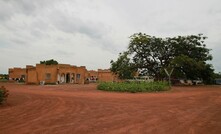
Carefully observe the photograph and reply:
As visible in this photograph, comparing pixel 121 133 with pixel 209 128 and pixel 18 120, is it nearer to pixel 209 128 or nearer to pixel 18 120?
pixel 209 128

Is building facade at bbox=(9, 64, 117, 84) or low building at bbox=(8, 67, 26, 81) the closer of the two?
building facade at bbox=(9, 64, 117, 84)

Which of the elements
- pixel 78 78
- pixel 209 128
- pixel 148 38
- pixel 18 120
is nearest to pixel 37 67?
pixel 78 78

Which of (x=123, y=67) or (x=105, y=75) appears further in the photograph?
(x=105, y=75)

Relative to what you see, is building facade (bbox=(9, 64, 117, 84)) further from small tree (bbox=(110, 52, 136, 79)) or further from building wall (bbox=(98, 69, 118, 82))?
building wall (bbox=(98, 69, 118, 82))

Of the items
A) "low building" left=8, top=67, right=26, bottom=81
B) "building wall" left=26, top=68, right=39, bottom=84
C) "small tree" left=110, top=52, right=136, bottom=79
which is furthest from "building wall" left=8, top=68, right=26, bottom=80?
"small tree" left=110, top=52, right=136, bottom=79

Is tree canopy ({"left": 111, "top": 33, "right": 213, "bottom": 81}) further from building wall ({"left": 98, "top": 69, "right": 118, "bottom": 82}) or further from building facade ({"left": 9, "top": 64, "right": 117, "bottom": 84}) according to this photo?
building wall ({"left": 98, "top": 69, "right": 118, "bottom": 82})

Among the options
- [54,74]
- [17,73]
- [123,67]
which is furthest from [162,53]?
[17,73]

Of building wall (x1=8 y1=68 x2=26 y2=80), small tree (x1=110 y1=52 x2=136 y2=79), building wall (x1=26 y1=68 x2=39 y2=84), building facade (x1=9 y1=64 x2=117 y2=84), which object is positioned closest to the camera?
small tree (x1=110 y1=52 x2=136 y2=79)

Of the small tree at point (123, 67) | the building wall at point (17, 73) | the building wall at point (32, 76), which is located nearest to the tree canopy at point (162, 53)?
the small tree at point (123, 67)

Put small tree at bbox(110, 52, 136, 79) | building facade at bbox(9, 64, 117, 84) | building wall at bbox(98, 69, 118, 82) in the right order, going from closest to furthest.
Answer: small tree at bbox(110, 52, 136, 79) → building facade at bbox(9, 64, 117, 84) → building wall at bbox(98, 69, 118, 82)

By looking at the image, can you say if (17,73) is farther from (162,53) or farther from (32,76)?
(162,53)

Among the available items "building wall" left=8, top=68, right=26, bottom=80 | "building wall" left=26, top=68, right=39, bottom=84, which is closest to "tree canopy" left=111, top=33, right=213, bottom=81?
"building wall" left=26, top=68, right=39, bottom=84

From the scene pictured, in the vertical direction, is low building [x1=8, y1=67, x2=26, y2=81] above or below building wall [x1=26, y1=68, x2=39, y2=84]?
above

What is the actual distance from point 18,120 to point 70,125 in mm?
1936
